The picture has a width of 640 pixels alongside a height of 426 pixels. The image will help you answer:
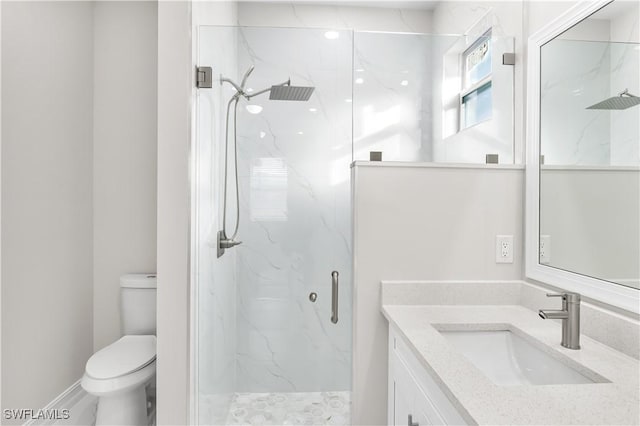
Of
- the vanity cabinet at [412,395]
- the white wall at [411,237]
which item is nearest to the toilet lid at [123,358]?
the white wall at [411,237]

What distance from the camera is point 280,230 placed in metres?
1.93

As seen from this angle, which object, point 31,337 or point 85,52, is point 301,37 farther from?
point 31,337

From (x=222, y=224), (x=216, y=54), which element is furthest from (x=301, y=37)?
(x=222, y=224)

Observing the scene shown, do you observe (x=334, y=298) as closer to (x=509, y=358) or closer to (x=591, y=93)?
(x=509, y=358)

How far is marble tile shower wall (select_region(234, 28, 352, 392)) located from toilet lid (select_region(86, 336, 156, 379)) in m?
0.48

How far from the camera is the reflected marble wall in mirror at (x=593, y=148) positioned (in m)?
1.11

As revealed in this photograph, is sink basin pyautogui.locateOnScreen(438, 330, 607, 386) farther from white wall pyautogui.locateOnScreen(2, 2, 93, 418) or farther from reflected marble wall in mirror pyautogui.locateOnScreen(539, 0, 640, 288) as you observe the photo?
white wall pyautogui.locateOnScreen(2, 2, 93, 418)

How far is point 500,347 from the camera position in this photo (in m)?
1.36

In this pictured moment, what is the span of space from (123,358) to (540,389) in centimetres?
184

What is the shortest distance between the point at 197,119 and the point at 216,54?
0.34 m

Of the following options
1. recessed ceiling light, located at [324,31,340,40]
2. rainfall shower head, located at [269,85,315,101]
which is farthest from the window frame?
rainfall shower head, located at [269,85,315,101]

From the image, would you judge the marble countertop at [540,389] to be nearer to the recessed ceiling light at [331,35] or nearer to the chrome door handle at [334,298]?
the chrome door handle at [334,298]

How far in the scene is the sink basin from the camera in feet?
3.71

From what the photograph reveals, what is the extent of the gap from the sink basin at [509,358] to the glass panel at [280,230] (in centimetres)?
59
